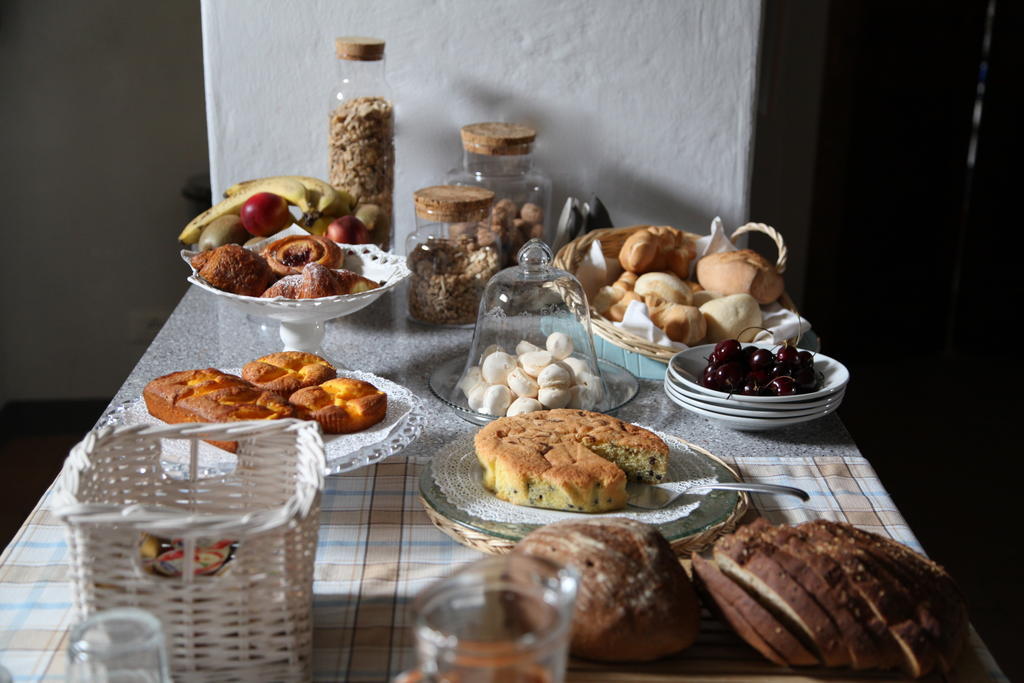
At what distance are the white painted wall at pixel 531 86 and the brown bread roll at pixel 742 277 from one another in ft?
1.03

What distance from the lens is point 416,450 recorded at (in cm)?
115

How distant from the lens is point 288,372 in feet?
3.74

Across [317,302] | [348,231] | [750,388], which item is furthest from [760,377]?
[348,231]

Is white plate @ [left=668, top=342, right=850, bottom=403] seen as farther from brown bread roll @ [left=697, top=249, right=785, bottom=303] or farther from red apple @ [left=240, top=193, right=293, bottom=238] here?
red apple @ [left=240, top=193, right=293, bottom=238]

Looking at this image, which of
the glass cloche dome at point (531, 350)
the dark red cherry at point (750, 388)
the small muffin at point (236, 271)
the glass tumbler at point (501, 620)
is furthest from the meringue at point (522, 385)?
the glass tumbler at point (501, 620)

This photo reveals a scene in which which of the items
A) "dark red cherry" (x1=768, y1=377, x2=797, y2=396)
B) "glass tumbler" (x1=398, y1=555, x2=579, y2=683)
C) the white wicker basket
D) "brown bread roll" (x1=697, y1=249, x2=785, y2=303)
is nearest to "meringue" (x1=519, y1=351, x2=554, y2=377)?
"dark red cherry" (x1=768, y1=377, x2=797, y2=396)

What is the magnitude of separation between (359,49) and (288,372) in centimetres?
65

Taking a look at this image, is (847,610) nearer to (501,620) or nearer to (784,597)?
(784,597)

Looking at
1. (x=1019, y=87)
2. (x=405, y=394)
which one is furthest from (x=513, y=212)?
(x=1019, y=87)

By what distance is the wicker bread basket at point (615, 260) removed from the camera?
4.41 feet

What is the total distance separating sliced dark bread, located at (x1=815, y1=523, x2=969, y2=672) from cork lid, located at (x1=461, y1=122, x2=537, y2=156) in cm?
93

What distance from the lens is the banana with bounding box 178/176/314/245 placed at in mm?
1561

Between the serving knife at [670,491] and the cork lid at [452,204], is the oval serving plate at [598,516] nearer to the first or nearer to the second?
the serving knife at [670,491]

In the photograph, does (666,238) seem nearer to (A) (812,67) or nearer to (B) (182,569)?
(B) (182,569)
